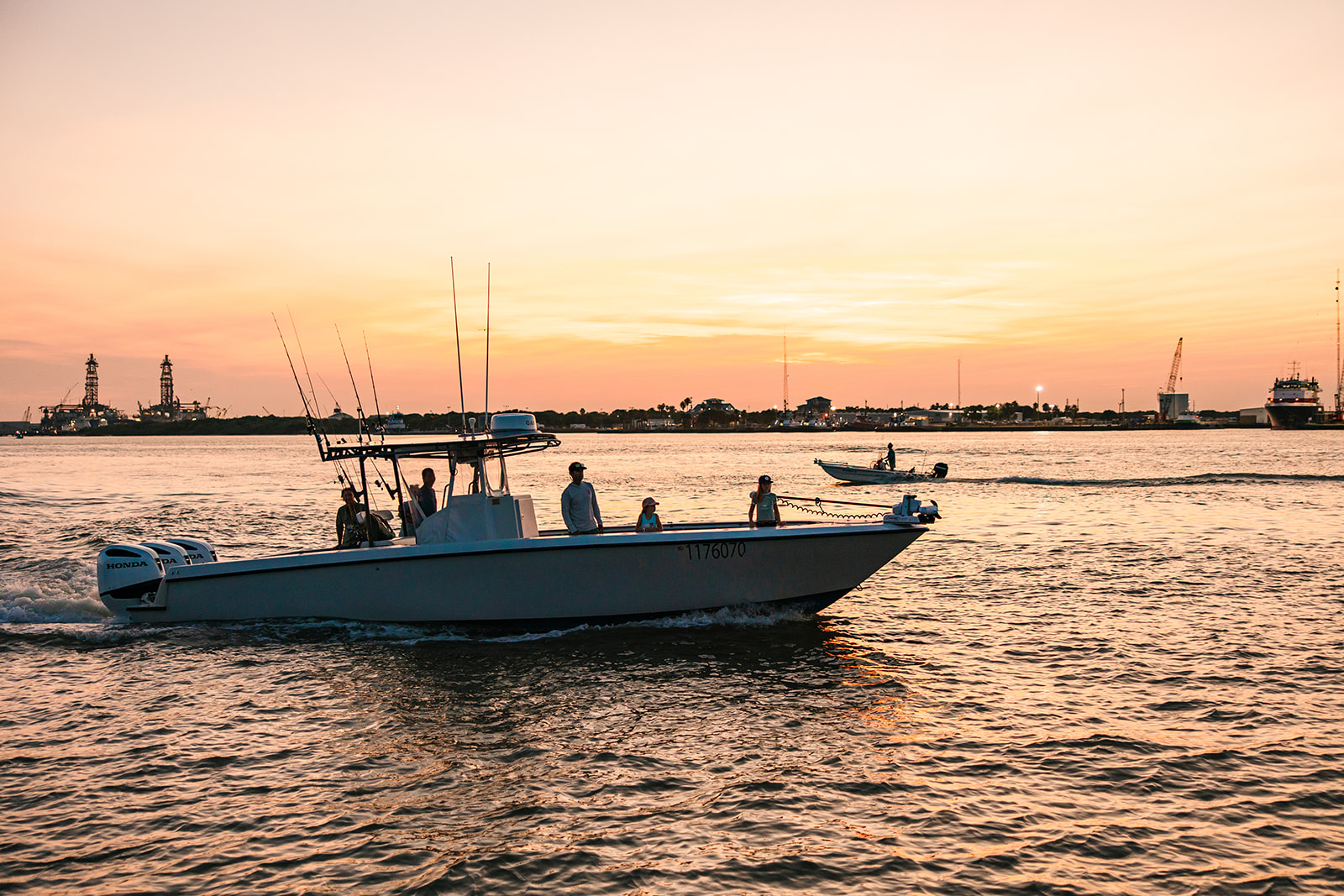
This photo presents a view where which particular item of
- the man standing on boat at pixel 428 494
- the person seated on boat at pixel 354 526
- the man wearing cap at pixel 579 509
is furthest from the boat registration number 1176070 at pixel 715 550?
the person seated on boat at pixel 354 526

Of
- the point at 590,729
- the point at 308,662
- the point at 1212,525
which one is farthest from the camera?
the point at 1212,525

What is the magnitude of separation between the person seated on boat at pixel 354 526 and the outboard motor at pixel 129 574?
2.75 metres

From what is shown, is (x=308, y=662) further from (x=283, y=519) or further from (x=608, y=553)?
(x=283, y=519)

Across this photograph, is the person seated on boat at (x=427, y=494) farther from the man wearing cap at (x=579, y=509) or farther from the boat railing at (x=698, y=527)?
the man wearing cap at (x=579, y=509)

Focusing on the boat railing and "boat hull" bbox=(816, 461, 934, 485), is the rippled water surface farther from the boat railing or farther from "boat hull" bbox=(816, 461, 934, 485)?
"boat hull" bbox=(816, 461, 934, 485)

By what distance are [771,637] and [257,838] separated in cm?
774

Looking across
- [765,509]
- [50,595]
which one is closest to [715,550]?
[765,509]

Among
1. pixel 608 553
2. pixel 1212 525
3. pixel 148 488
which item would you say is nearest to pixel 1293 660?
pixel 608 553

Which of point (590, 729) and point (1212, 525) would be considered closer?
point (590, 729)

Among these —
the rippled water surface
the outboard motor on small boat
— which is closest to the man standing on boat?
the rippled water surface

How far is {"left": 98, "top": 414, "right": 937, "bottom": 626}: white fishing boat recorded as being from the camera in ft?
40.9

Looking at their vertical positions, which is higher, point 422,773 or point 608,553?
point 608,553

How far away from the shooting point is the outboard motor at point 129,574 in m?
13.7

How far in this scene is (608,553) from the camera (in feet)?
40.7
